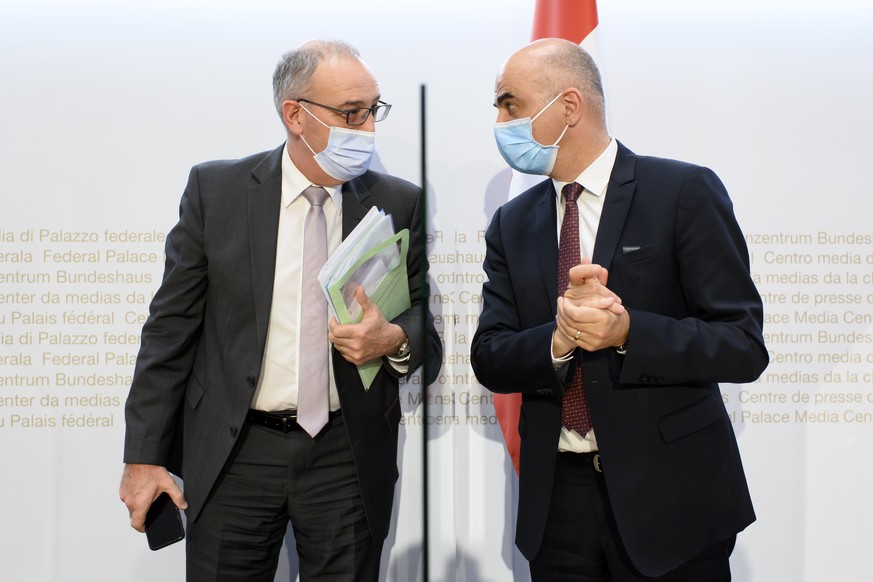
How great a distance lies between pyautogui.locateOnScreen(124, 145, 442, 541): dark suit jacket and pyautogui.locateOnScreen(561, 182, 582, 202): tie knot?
364 mm

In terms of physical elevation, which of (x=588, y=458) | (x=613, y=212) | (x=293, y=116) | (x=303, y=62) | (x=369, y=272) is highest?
(x=303, y=62)

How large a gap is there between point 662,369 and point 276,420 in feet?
2.73

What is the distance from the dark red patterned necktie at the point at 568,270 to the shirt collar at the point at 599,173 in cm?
2

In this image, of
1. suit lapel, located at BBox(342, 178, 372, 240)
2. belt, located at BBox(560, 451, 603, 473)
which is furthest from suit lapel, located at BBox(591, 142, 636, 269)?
suit lapel, located at BBox(342, 178, 372, 240)

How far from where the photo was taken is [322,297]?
1.73 meters

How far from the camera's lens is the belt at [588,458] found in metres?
1.50

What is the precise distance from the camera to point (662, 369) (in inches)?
54.0

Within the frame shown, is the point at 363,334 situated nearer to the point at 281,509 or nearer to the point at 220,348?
the point at 220,348

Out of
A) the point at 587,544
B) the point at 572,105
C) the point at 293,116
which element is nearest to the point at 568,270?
the point at 572,105

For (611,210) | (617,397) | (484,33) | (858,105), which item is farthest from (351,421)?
(858,105)

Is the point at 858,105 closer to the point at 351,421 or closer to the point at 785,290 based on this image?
the point at 785,290

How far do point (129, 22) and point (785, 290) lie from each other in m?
2.42

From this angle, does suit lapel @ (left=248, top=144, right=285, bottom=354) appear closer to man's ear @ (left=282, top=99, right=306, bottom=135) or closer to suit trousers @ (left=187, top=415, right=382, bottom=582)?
man's ear @ (left=282, top=99, right=306, bottom=135)

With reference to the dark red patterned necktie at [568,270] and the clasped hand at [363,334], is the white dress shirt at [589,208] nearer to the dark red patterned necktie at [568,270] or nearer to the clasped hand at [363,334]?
the dark red patterned necktie at [568,270]
